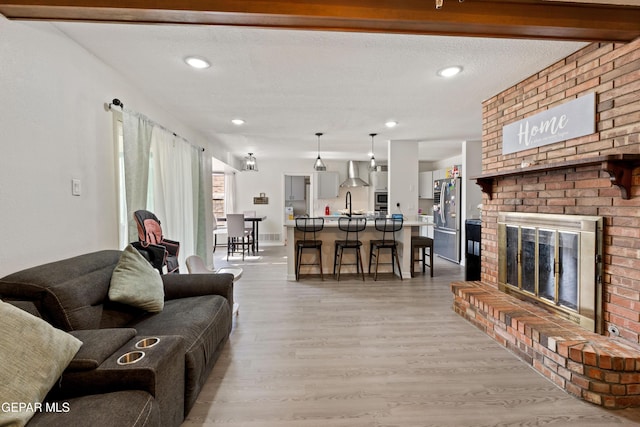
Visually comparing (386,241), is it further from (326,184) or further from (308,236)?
(326,184)

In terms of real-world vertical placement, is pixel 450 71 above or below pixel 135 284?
above

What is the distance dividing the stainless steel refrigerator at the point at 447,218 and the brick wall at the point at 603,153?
2999 mm

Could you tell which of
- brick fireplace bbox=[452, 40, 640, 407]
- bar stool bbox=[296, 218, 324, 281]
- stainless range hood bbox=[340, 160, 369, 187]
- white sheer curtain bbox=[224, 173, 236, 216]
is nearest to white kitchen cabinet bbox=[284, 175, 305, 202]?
stainless range hood bbox=[340, 160, 369, 187]

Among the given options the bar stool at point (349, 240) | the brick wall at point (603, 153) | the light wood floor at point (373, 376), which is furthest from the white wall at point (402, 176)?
the brick wall at point (603, 153)

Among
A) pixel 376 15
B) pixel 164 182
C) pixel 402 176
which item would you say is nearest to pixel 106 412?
pixel 376 15

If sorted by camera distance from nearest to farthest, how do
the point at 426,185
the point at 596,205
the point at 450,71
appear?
the point at 596,205 < the point at 450,71 < the point at 426,185

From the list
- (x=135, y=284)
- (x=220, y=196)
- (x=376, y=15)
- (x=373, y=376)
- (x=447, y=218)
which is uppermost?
(x=376, y=15)

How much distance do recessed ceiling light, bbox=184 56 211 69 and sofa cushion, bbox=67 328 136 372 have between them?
2.10 metres

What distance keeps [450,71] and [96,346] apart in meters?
3.18

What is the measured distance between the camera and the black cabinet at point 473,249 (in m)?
4.23

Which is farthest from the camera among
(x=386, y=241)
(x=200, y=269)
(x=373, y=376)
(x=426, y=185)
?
(x=426, y=185)

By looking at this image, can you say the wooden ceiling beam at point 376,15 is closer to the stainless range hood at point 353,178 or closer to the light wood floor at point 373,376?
the light wood floor at point 373,376

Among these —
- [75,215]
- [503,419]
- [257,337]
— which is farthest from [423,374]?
[75,215]

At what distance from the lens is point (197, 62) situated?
2602mm
